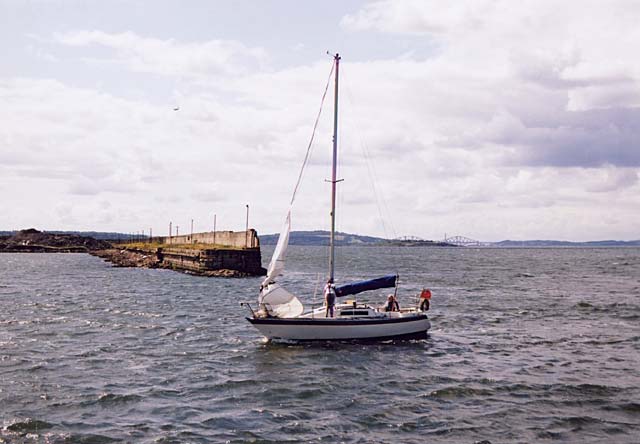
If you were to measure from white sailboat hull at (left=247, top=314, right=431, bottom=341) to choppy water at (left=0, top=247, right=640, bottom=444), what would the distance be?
0.54 m

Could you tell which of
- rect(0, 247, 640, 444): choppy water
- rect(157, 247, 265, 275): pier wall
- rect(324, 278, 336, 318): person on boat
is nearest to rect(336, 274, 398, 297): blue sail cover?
rect(324, 278, 336, 318): person on boat

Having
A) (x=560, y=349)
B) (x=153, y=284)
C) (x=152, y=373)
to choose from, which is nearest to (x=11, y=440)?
(x=152, y=373)

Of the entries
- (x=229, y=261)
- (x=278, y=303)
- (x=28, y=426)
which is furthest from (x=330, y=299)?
(x=229, y=261)

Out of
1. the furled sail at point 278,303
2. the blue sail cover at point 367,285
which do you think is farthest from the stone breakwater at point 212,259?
the furled sail at point 278,303

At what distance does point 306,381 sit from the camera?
23094mm

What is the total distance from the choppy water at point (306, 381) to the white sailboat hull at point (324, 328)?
1.77 ft

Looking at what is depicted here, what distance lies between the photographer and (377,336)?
29.8 metres

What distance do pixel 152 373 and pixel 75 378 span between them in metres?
2.67

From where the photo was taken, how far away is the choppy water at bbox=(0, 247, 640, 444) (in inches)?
694

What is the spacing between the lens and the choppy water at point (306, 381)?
17.6 m

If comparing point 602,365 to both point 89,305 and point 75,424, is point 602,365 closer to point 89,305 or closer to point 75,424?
point 75,424

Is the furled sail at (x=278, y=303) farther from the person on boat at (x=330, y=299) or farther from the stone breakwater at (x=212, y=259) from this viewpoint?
the stone breakwater at (x=212, y=259)

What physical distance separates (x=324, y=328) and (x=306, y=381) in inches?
231

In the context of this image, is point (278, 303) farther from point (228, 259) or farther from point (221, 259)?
point (221, 259)
